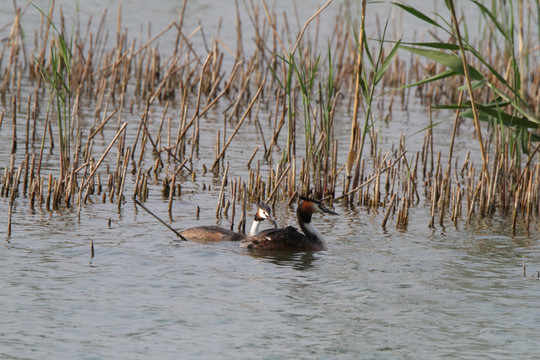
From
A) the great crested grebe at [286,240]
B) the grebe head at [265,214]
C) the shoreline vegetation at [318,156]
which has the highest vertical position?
the shoreline vegetation at [318,156]

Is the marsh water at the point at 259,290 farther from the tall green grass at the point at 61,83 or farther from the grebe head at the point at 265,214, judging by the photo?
the tall green grass at the point at 61,83

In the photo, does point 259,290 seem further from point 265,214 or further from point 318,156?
point 318,156

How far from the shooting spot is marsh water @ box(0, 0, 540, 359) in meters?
5.09

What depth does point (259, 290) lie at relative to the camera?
6176 millimetres

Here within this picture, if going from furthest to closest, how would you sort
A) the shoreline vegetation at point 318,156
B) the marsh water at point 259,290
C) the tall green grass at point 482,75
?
1. the shoreline vegetation at point 318,156
2. the tall green grass at point 482,75
3. the marsh water at point 259,290

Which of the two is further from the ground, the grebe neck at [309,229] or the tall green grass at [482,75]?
the tall green grass at [482,75]

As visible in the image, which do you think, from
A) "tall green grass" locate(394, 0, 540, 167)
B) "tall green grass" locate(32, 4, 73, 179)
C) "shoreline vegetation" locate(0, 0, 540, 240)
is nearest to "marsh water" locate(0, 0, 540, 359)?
"shoreline vegetation" locate(0, 0, 540, 240)

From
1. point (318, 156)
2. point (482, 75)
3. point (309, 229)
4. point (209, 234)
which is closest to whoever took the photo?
point (209, 234)

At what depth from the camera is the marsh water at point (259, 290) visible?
5086 mm

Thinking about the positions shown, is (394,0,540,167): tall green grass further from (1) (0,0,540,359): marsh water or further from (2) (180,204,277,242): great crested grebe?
(2) (180,204,277,242): great crested grebe

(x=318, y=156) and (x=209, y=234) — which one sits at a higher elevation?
(x=318, y=156)

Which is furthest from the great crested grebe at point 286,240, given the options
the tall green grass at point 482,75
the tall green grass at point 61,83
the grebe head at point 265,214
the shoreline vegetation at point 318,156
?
the tall green grass at point 61,83

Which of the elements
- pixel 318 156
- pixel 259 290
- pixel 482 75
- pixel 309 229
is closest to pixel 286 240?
pixel 309 229

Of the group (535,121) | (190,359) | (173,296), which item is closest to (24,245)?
(173,296)
